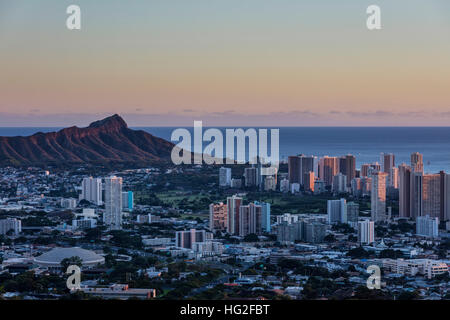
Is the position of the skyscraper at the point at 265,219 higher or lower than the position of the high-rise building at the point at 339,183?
lower

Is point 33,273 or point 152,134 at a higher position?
point 152,134

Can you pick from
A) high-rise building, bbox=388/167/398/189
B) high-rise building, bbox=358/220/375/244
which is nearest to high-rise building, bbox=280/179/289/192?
high-rise building, bbox=388/167/398/189

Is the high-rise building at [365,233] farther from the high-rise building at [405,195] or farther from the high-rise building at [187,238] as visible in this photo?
the high-rise building at [405,195]

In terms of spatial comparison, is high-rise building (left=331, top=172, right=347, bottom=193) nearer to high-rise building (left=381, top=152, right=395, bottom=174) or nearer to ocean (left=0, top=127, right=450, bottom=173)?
high-rise building (left=381, top=152, right=395, bottom=174)

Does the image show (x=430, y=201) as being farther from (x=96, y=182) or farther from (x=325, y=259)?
(x=96, y=182)

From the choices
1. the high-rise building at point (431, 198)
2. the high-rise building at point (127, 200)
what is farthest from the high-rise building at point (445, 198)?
the high-rise building at point (127, 200)
